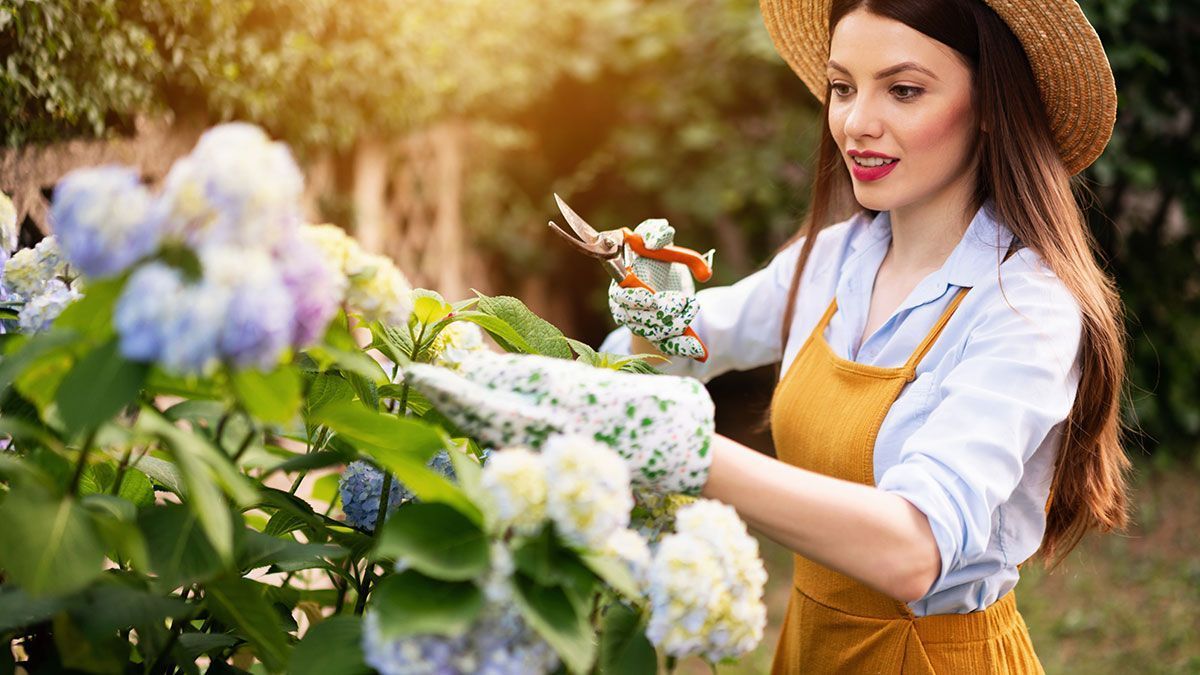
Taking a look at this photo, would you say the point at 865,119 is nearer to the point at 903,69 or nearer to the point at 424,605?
the point at 903,69

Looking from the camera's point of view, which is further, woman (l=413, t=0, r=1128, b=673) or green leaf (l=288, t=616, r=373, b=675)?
woman (l=413, t=0, r=1128, b=673)

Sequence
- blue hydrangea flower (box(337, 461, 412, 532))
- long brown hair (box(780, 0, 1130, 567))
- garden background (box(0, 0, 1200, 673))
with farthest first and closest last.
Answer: garden background (box(0, 0, 1200, 673))
long brown hair (box(780, 0, 1130, 567))
blue hydrangea flower (box(337, 461, 412, 532))

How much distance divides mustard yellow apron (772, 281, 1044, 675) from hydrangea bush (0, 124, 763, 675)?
603mm

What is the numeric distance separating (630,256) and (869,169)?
37 centimetres

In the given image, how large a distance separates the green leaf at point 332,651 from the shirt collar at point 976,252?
1011 mm

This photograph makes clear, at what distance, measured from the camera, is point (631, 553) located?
2.75 feet

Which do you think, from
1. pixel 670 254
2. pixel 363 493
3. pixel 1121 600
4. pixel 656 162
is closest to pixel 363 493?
pixel 363 493

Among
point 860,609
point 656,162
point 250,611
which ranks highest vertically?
point 250,611

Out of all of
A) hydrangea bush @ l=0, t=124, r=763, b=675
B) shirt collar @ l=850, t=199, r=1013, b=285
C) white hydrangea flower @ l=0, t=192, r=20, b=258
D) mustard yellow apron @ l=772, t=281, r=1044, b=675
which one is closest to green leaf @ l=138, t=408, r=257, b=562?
hydrangea bush @ l=0, t=124, r=763, b=675

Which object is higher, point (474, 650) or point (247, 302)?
point (247, 302)

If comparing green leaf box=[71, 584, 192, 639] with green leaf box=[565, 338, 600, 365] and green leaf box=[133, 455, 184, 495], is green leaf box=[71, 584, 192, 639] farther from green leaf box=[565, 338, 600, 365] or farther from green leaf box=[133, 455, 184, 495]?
green leaf box=[565, 338, 600, 365]

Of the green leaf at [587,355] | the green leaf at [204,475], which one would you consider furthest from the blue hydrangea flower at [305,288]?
the green leaf at [587,355]

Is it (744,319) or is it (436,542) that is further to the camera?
(744,319)

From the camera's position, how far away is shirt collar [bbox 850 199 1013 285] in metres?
1.50
